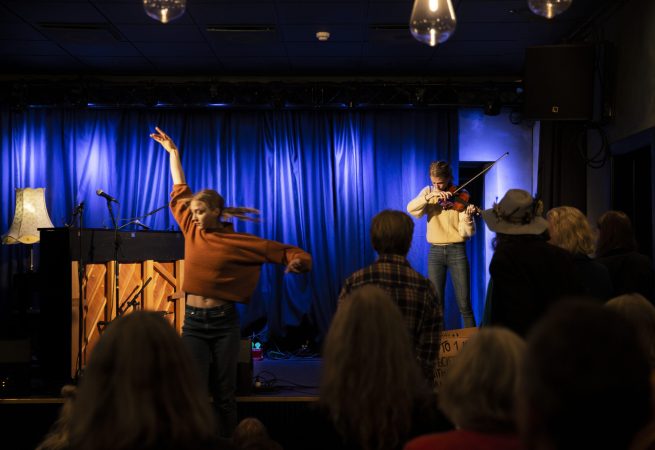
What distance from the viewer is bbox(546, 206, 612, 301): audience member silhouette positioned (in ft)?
11.0

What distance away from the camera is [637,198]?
5.42 metres

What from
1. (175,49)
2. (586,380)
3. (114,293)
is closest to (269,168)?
(175,49)

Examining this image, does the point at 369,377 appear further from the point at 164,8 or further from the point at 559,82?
the point at 559,82

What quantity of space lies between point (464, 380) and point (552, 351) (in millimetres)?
745

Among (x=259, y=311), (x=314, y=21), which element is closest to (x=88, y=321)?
(x=259, y=311)

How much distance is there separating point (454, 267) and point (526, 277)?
279 cm

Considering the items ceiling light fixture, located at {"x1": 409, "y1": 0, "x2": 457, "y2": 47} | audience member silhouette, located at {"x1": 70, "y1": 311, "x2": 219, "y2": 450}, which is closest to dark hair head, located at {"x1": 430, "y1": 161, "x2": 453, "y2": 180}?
ceiling light fixture, located at {"x1": 409, "y1": 0, "x2": 457, "y2": 47}

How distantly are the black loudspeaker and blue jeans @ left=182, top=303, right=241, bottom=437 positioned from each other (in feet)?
11.2

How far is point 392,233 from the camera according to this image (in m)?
2.88

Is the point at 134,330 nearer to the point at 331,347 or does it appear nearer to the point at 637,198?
the point at 331,347

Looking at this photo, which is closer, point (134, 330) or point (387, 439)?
point (134, 330)

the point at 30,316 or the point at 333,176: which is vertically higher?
the point at 333,176

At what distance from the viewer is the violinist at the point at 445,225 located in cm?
575

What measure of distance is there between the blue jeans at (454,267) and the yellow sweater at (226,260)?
7.76 feet
